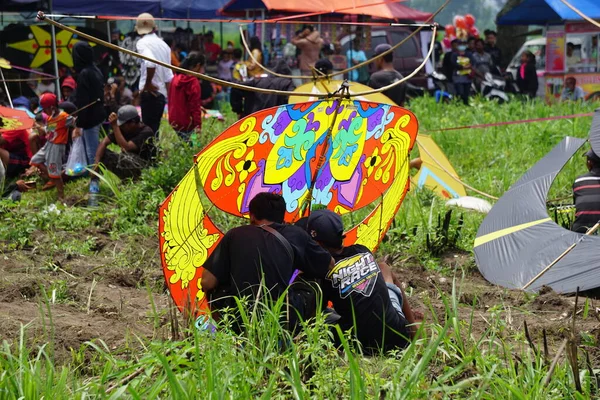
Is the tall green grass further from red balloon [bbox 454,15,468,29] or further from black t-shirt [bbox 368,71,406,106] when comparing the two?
red balloon [bbox 454,15,468,29]

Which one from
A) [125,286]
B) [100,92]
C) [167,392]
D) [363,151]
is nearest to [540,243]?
[363,151]

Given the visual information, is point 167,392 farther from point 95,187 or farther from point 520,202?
point 95,187

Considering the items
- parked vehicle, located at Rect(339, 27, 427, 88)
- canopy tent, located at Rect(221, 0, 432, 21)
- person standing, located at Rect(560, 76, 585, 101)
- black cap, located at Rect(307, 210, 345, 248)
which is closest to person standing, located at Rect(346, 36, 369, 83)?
parked vehicle, located at Rect(339, 27, 427, 88)

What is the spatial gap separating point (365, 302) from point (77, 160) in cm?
578

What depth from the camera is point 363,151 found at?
6598 mm

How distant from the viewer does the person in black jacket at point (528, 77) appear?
19.0m

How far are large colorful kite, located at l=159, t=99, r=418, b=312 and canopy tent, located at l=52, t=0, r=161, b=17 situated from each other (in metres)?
10.6

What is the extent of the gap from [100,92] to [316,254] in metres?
5.65

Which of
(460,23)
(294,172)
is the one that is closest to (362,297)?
(294,172)

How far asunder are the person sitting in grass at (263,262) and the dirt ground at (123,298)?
37cm

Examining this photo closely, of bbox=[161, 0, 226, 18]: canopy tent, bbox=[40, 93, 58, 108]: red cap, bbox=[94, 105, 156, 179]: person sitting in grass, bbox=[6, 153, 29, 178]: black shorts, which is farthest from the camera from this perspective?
bbox=[161, 0, 226, 18]: canopy tent

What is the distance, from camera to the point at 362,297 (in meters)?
5.14

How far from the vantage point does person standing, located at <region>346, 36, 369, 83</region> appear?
61.8 ft

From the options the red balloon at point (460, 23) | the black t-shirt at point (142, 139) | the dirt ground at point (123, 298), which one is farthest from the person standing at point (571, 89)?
the dirt ground at point (123, 298)
